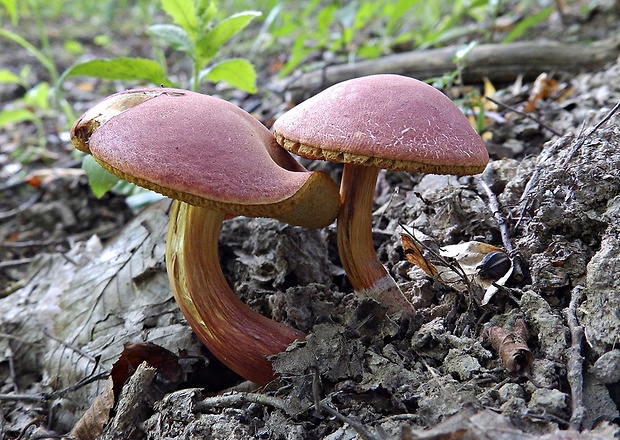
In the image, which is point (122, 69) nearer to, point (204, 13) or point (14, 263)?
point (204, 13)

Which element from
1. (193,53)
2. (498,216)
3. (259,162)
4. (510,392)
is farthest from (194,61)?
(510,392)

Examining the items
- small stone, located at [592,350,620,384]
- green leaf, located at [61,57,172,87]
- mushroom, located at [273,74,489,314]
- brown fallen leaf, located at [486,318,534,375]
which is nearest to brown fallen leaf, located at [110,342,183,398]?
mushroom, located at [273,74,489,314]

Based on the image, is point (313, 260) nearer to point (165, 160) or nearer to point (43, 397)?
point (165, 160)

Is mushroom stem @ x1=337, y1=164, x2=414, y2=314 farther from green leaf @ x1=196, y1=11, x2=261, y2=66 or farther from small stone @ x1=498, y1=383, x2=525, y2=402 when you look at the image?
green leaf @ x1=196, y1=11, x2=261, y2=66

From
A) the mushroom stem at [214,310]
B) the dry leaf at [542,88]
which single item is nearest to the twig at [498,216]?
the mushroom stem at [214,310]

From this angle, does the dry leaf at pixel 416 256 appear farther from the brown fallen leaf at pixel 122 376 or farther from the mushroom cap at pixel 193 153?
the brown fallen leaf at pixel 122 376

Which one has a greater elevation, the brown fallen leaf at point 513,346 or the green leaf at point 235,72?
the green leaf at point 235,72
